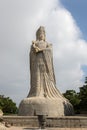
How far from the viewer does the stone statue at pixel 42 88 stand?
77.7 feet

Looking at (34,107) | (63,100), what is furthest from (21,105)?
(63,100)

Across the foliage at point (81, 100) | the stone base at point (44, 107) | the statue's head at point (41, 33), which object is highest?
the statue's head at point (41, 33)

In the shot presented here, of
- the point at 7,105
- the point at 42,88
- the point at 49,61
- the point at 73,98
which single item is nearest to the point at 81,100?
the point at 73,98

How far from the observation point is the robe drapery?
25172 millimetres

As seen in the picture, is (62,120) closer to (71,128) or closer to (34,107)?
(71,128)

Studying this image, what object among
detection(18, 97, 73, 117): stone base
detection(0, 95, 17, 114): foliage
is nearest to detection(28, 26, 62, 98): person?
detection(18, 97, 73, 117): stone base

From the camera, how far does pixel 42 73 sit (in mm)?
25672

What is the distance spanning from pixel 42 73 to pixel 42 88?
116 cm

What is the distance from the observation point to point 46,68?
1014 inches

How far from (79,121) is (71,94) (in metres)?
26.6

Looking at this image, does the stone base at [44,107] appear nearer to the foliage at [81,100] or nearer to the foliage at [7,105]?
the foliage at [81,100]

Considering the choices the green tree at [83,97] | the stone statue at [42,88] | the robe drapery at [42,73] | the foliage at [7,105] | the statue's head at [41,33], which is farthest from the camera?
the foliage at [7,105]

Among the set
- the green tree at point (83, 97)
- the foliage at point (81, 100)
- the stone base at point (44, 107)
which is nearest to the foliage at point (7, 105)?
the foliage at point (81, 100)

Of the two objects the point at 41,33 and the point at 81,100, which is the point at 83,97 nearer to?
the point at 81,100
